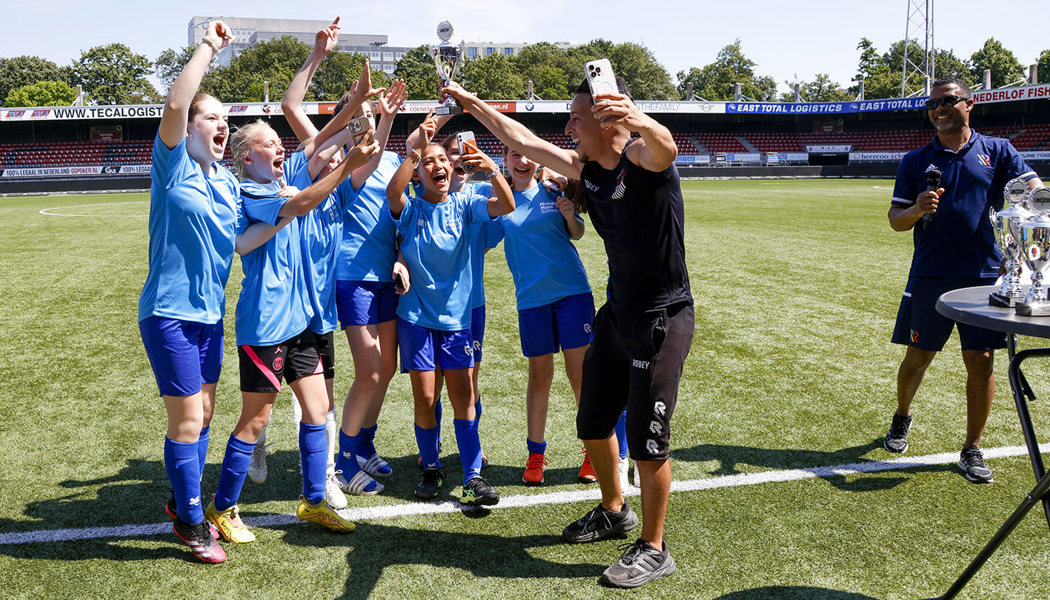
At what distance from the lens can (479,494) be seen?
4.01 meters

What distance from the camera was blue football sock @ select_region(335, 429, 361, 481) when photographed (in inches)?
170

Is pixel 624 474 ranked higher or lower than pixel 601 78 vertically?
lower

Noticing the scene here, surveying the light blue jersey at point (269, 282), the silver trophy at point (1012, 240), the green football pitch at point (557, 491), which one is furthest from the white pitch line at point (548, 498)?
the silver trophy at point (1012, 240)

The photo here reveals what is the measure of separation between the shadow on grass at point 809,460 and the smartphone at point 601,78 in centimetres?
260

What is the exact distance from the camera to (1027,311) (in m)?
2.61

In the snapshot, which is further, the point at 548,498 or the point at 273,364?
the point at 548,498

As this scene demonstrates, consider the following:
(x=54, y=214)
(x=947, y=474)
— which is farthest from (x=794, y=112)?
(x=947, y=474)

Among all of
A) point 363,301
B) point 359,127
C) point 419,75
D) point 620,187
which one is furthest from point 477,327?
point 419,75

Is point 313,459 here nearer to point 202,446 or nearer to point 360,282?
point 202,446

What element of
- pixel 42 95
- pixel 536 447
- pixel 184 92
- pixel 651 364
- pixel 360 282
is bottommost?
pixel 536 447

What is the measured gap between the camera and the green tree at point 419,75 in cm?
8056

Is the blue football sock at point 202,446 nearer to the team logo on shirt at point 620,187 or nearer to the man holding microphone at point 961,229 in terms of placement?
the team logo on shirt at point 620,187

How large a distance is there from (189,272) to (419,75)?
310 feet

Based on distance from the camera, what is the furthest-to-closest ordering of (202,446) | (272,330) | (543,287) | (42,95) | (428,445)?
1. (42,95)
2. (543,287)
3. (428,445)
4. (202,446)
5. (272,330)
